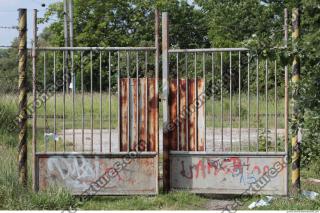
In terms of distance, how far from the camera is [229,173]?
7.62 meters

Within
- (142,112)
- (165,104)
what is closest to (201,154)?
(165,104)

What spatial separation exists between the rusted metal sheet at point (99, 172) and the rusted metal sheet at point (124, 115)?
0.22m

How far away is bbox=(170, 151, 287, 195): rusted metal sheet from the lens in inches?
297

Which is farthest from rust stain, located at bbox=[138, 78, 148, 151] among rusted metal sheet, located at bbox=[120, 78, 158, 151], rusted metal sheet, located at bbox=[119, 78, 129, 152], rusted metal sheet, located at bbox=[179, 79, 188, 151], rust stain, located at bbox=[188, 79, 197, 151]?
rust stain, located at bbox=[188, 79, 197, 151]

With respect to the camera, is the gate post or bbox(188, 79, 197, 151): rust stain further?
bbox(188, 79, 197, 151): rust stain

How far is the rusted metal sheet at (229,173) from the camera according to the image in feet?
24.7

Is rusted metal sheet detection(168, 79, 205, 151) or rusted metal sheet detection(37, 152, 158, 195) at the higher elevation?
rusted metal sheet detection(168, 79, 205, 151)

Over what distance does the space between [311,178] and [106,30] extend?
31180 mm

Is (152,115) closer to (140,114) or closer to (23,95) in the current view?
(140,114)

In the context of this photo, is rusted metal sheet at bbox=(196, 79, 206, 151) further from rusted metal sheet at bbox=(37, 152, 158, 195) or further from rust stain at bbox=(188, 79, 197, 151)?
rusted metal sheet at bbox=(37, 152, 158, 195)

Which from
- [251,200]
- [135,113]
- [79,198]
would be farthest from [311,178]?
[79,198]

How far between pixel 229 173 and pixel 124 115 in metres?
1.72

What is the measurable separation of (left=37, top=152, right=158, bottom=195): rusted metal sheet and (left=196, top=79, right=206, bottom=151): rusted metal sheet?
713 mm

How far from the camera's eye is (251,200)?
7.53m
